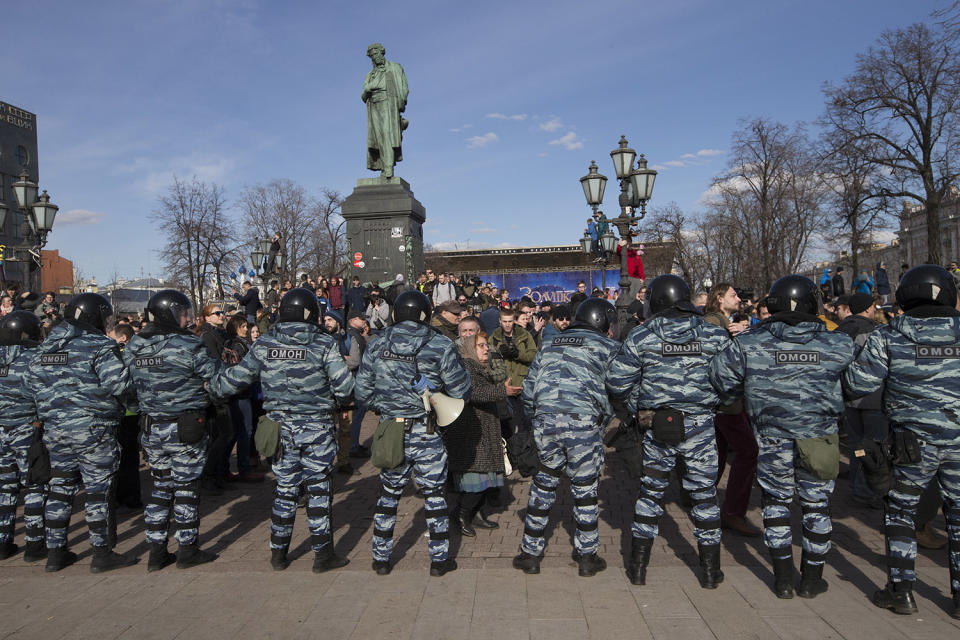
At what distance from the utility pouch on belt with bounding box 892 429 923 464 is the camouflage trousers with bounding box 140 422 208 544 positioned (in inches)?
197

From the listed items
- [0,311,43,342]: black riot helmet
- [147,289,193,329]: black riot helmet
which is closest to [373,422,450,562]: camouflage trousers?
[147,289,193,329]: black riot helmet

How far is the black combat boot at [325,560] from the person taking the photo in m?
4.98

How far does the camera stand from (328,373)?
5.00 metres

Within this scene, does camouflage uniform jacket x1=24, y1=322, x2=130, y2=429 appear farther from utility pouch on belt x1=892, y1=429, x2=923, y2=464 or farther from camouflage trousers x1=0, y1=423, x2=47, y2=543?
utility pouch on belt x1=892, y1=429, x2=923, y2=464

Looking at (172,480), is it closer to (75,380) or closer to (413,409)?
(75,380)

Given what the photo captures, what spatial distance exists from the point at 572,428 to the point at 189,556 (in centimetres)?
324

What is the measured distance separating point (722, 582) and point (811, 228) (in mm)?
36987

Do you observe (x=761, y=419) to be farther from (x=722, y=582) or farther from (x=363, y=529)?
(x=363, y=529)

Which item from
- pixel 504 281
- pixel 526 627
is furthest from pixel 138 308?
pixel 526 627

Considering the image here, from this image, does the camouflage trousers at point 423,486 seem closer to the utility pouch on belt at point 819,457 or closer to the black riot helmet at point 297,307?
the black riot helmet at point 297,307

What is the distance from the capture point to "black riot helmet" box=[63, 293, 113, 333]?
535 centimetres

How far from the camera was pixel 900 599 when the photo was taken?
407cm

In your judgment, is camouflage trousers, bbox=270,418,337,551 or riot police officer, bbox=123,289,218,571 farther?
riot police officer, bbox=123,289,218,571

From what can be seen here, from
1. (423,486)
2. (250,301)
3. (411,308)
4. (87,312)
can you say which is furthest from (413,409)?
(250,301)
